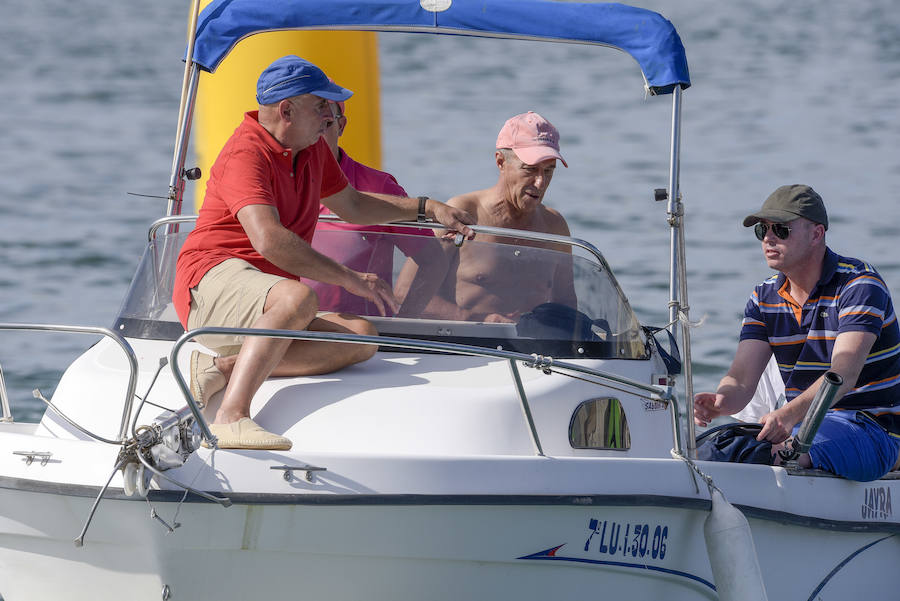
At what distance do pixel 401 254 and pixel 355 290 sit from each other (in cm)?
50

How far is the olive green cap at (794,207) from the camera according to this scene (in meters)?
4.70

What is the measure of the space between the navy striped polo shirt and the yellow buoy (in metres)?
2.94

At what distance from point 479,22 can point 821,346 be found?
5.76 ft

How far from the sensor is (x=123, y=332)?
4684 mm

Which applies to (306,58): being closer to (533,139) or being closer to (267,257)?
(533,139)

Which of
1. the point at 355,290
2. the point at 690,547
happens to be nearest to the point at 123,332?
the point at 355,290

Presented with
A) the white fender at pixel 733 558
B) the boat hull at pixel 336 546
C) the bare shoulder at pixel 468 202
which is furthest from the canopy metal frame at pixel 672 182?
the bare shoulder at pixel 468 202

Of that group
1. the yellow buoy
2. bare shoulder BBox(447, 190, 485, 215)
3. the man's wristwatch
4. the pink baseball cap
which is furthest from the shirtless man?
the yellow buoy

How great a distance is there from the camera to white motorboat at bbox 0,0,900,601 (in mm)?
3615

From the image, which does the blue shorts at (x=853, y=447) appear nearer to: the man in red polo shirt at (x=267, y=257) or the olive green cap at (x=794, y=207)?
the olive green cap at (x=794, y=207)

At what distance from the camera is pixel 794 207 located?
15.4 ft

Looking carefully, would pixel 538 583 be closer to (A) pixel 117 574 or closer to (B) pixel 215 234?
(A) pixel 117 574

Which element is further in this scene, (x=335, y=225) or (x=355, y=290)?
(x=335, y=225)

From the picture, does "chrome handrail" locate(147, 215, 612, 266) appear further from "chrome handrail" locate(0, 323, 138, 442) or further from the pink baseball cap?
"chrome handrail" locate(0, 323, 138, 442)
